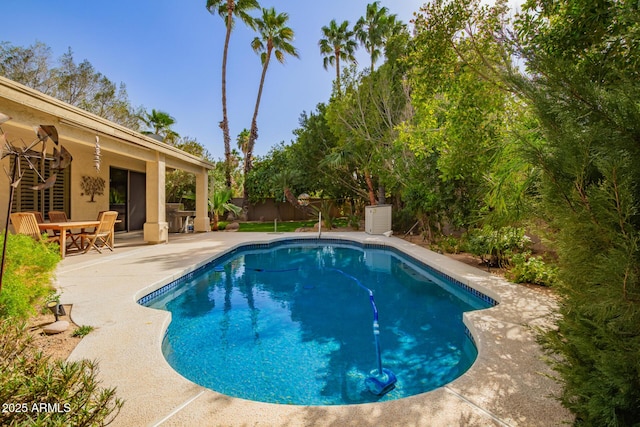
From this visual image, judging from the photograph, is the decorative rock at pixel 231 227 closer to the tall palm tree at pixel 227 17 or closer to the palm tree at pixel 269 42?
the tall palm tree at pixel 227 17

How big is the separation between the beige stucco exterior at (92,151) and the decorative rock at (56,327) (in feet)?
14.6

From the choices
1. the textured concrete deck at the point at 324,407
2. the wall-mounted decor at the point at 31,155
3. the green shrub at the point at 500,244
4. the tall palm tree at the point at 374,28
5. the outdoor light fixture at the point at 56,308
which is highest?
the tall palm tree at the point at 374,28

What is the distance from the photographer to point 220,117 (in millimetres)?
23469

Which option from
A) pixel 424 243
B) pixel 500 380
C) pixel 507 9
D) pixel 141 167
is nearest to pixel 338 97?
pixel 424 243

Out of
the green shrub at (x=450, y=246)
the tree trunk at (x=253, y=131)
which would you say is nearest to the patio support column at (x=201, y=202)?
the tree trunk at (x=253, y=131)

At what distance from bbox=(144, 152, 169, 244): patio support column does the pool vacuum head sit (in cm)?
1061

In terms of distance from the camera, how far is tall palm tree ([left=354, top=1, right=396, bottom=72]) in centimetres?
2031

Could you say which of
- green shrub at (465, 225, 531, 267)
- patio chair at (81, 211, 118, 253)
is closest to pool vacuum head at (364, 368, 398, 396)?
green shrub at (465, 225, 531, 267)

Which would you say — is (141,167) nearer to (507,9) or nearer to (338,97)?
(338,97)

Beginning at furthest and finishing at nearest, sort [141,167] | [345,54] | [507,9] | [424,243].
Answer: [345,54], [141,167], [424,243], [507,9]

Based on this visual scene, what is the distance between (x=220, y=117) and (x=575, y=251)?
80.0 ft

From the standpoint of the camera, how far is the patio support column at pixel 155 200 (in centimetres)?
1196

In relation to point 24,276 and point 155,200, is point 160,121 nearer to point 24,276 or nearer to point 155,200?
point 155,200

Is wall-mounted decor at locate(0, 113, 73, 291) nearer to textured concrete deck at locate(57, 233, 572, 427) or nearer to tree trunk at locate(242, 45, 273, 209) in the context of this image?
textured concrete deck at locate(57, 233, 572, 427)
